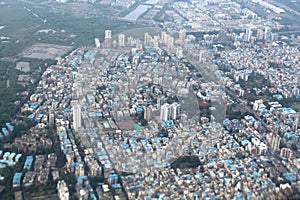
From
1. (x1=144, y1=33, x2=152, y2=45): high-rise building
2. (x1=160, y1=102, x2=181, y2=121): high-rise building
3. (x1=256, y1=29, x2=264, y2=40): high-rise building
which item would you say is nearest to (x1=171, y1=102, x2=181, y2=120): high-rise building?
(x1=160, y1=102, x2=181, y2=121): high-rise building

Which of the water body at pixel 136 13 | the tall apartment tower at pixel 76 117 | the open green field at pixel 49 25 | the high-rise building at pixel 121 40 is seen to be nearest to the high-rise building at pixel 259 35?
the open green field at pixel 49 25

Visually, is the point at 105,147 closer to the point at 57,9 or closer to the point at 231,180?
the point at 231,180

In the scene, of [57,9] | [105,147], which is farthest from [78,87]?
[57,9]

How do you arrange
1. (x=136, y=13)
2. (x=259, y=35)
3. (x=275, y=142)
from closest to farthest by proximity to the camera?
1. (x=275, y=142)
2. (x=259, y=35)
3. (x=136, y=13)

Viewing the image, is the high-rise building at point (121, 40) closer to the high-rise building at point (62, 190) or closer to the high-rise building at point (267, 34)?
the high-rise building at point (267, 34)

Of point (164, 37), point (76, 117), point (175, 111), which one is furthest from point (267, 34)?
point (76, 117)

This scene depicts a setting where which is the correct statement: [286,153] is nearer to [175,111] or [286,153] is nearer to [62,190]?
[175,111]
